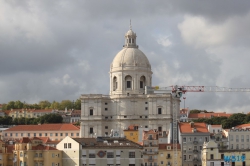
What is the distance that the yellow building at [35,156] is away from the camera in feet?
299

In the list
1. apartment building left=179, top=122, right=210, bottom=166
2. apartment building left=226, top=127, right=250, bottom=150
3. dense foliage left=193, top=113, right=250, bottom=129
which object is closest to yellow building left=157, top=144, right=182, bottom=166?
apartment building left=179, top=122, right=210, bottom=166

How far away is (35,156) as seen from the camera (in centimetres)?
9175

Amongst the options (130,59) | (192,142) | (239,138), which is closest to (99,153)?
(192,142)

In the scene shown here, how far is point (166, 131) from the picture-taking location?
12812 centimetres

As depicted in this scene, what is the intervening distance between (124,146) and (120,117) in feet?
141

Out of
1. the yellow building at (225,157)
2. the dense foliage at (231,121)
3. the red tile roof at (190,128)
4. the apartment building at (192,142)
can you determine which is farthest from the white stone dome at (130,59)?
the yellow building at (225,157)

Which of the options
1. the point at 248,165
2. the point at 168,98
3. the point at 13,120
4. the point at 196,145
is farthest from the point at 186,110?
the point at 248,165

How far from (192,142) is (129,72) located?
34.7m

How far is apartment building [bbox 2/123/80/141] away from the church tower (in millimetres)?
10428

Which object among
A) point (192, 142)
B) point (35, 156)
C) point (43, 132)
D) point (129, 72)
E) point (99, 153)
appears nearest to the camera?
point (35, 156)

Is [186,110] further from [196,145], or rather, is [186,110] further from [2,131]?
[196,145]

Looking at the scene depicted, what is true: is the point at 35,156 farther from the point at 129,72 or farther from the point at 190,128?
the point at 129,72

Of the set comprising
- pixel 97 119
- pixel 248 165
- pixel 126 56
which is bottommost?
pixel 248 165

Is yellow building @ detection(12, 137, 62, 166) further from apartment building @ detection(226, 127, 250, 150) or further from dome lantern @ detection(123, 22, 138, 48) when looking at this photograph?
dome lantern @ detection(123, 22, 138, 48)
